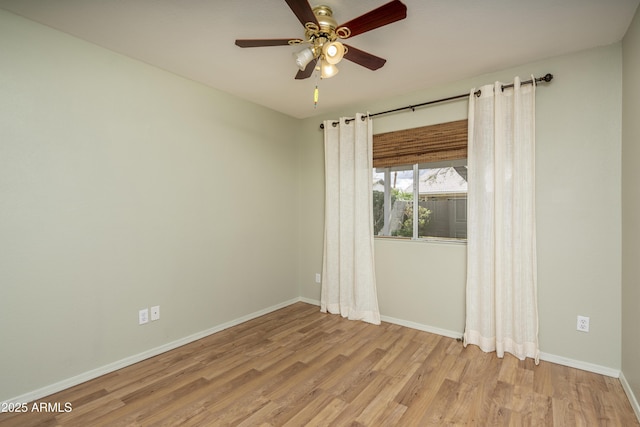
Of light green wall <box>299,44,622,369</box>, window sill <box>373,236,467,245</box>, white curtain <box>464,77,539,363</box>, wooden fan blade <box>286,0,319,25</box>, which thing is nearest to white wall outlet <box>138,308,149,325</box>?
window sill <box>373,236,467,245</box>

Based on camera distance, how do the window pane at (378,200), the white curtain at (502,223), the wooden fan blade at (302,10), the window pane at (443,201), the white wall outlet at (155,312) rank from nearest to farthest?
1. the wooden fan blade at (302,10)
2. the white curtain at (502,223)
3. the white wall outlet at (155,312)
4. the window pane at (443,201)
5. the window pane at (378,200)

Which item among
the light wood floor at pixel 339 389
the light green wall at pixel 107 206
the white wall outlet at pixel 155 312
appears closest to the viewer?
the light wood floor at pixel 339 389

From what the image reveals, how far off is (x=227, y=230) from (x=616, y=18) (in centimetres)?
348

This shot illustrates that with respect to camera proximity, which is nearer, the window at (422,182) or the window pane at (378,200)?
the window at (422,182)

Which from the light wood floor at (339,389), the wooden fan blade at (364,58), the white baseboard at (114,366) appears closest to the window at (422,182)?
the light wood floor at (339,389)

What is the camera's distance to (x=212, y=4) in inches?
73.3

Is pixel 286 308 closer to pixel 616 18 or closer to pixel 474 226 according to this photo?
pixel 474 226

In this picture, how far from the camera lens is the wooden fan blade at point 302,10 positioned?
1479 mm

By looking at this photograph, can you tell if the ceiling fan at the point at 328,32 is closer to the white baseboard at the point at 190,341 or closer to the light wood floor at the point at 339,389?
the light wood floor at the point at 339,389

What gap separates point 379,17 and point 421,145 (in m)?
1.74

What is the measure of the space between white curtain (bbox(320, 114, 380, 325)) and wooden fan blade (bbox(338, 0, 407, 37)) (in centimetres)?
177

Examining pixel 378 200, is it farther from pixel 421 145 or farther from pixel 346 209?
pixel 421 145

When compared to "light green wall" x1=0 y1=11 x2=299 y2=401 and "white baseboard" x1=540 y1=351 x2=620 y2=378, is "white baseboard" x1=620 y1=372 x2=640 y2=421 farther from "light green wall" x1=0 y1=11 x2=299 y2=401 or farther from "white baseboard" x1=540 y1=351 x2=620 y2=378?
"light green wall" x1=0 y1=11 x2=299 y2=401

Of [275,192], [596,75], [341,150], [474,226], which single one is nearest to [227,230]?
[275,192]
